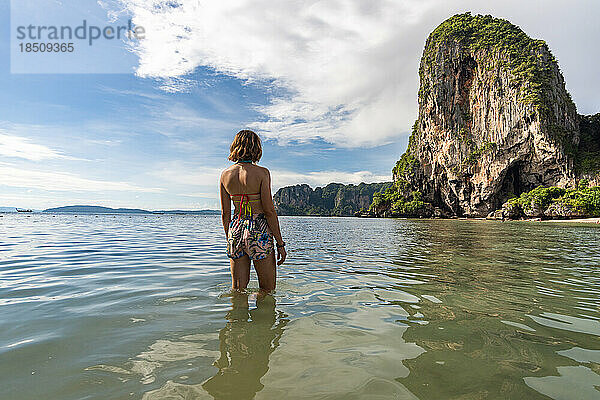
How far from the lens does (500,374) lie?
234 centimetres

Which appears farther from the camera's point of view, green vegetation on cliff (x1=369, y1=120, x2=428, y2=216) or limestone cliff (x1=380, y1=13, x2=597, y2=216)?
green vegetation on cliff (x1=369, y1=120, x2=428, y2=216)

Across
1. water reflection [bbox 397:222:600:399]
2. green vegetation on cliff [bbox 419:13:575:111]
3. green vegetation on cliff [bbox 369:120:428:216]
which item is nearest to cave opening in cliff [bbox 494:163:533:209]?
green vegetation on cliff [bbox 419:13:575:111]

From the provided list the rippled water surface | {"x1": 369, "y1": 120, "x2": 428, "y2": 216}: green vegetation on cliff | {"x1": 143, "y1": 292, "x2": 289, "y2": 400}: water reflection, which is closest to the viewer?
{"x1": 143, "y1": 292, "x2": 289, "y2": 400}: water reflection

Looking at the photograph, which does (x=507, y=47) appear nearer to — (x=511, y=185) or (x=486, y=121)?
(x=486, y=121)

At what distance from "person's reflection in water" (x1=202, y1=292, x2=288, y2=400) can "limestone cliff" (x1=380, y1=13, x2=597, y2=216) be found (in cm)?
8492

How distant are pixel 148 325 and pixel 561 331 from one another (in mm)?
4563

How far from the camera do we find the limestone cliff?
70688 millimetres

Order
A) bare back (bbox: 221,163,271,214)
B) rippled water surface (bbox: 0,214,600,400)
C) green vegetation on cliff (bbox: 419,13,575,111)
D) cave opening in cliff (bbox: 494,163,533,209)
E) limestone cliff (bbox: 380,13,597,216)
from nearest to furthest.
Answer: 1. rippled water surface (bbox: 0,214,600,400)
2. bare back (bbox: 221,163,271,214)
3. limestone cliff (bbox: 380,13,597,216)
4. green vegetation on cliff (bbox: 419,13,575,111)
5. cave opening in cliff (bbox: 494,163,533,209)

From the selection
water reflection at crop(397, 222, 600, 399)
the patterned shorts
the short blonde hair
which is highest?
the short blonde hair

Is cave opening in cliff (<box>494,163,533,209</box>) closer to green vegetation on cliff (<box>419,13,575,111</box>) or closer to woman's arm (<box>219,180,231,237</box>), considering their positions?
green vegetation on cliff (<box>419,13,575,111</box>)

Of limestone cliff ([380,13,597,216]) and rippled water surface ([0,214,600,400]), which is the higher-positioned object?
limestone cliff ([380,13,597,216])

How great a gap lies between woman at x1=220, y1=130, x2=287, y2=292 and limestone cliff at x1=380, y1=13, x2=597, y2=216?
8447cm

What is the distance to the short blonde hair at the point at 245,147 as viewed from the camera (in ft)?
14.0

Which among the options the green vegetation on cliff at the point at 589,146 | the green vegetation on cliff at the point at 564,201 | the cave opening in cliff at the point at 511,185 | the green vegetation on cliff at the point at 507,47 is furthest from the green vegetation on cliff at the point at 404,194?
the green vegetation on cliff at the point at 589,146
